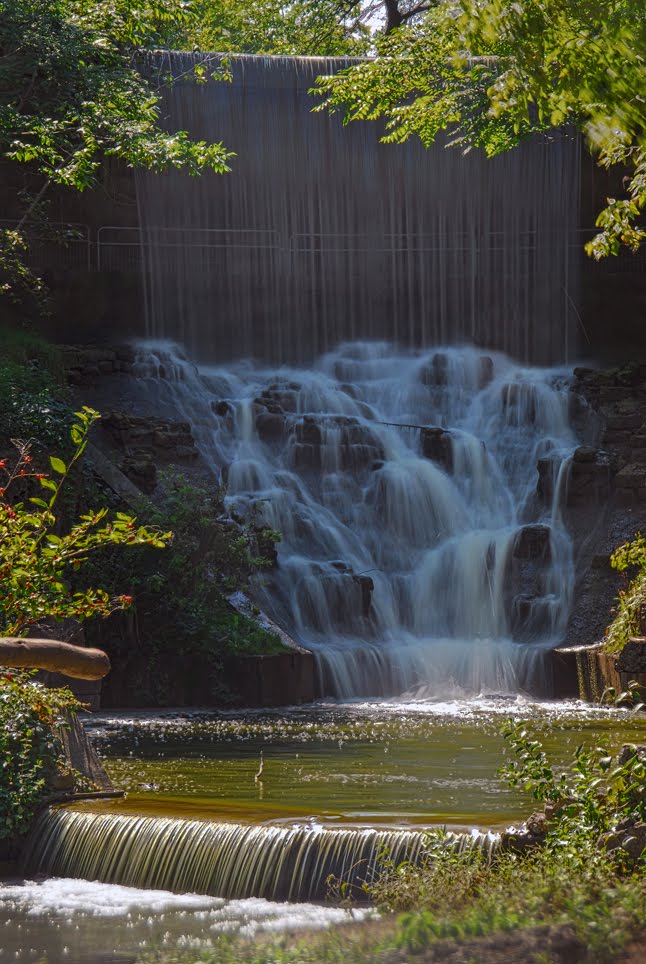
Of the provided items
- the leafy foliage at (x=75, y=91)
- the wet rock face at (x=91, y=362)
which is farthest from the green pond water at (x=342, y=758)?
the wet rock face at (x=91, y=362)

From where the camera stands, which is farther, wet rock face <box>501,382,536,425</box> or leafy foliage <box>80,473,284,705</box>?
wet rock face <box>501,382,536,425</box>

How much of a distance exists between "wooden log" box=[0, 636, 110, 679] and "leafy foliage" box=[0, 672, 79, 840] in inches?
152

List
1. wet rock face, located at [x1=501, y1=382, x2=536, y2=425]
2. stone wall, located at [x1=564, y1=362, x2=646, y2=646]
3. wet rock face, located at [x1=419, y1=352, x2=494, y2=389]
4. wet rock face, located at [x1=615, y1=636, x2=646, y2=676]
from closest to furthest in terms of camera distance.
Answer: wet rock face, located at [x1=615, y1=636, x2=646, y2=676] → stone wall, located at [x1=564, y1=362, x2=646, y2=646] → wet rock face, located at [x1=501, y1=382, x2=536, y2=425] → wet rock face, located at [x1=419, y1=352, x2=494, y2=389]

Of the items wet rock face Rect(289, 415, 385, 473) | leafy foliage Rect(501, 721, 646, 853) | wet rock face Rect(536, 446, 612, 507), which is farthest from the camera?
wet rock face Rect(289, 415, 385, 473)

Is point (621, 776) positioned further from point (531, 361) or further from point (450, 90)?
point (531, 361)

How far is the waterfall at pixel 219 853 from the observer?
278 inches

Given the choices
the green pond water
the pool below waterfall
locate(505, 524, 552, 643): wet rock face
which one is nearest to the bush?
the green pond water

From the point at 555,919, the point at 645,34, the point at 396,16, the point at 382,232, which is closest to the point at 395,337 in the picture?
the point at 382,232

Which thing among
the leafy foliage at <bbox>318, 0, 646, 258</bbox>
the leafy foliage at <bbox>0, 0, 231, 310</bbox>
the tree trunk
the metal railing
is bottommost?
the leafy foliage at <bbox>318, 0, 646, 258</bbox>

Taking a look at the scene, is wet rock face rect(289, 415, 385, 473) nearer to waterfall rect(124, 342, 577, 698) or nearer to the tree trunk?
waterfall rect(124, 342, 577, 698)

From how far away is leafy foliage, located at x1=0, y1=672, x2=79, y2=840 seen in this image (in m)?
8.21

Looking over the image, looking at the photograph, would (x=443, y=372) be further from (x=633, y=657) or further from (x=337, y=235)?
(x=633, y=657)

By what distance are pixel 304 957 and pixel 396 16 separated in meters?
32.2

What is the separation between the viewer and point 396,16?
32.7 m
